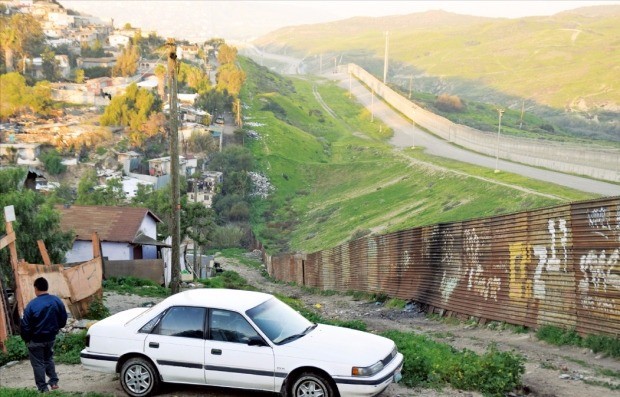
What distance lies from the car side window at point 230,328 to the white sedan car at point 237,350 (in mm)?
13

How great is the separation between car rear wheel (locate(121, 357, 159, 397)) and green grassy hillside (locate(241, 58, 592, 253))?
35.3 metres

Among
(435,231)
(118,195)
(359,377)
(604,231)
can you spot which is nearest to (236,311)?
(359,377)

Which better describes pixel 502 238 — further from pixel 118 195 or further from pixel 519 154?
pixel 519 154

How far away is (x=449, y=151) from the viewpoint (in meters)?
86.1

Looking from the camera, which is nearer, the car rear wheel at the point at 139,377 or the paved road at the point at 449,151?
the car rear wheel at the point at 139,377

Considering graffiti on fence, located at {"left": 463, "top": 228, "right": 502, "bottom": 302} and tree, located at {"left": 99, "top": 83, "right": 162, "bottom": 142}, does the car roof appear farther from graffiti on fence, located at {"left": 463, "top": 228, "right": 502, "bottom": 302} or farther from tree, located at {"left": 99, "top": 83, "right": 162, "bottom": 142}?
tree, located at {"left": 99, "top": 83, "right": 162, "bottom": 142}

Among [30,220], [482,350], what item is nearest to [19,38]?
[30,220]

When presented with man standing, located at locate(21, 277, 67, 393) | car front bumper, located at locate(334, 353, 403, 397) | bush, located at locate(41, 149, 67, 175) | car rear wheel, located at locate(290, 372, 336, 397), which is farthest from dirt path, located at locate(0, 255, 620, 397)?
bush, located at locate(41, 149, 67, 175)

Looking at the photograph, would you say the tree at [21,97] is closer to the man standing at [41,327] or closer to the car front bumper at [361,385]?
the man standing at [41,327]

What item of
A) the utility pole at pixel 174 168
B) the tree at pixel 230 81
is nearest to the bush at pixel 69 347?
the utility pole at pixel 174 168

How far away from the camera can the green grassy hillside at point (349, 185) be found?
50.4m

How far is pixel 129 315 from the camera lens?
36.0 ft

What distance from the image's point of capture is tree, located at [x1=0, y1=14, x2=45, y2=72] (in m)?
146

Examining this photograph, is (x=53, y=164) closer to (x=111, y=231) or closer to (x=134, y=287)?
(x=111, y=231)
